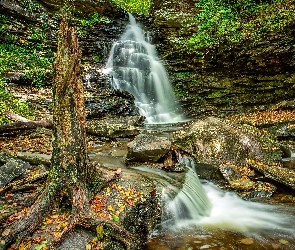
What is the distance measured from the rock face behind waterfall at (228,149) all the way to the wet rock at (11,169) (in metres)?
4.27

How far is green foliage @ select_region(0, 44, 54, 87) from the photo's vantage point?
1216 cm

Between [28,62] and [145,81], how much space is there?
634cm

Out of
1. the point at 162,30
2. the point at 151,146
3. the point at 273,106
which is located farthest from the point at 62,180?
the point at 162,30

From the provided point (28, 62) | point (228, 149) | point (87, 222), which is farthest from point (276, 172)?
point (28, 62)

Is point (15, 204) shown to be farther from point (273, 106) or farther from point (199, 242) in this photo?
point (273, 106)

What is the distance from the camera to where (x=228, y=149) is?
7.30 meters

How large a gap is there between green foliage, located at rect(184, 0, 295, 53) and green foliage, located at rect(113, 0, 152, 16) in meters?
5.06

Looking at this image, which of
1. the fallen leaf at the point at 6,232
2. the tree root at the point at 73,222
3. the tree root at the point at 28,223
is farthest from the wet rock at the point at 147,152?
the fallen leaf at the point at 6,232

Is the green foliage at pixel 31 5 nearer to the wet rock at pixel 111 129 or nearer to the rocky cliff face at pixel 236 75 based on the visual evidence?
the rocky cliff face at pixel 236 75

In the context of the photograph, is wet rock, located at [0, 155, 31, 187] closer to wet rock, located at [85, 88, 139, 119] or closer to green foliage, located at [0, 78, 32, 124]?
green foliage, located at [0, 78, 32, 124]

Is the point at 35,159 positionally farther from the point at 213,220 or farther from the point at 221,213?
the point at 221,213

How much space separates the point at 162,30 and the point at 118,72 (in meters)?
5.42

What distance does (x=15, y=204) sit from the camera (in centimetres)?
423

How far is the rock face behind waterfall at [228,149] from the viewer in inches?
275
